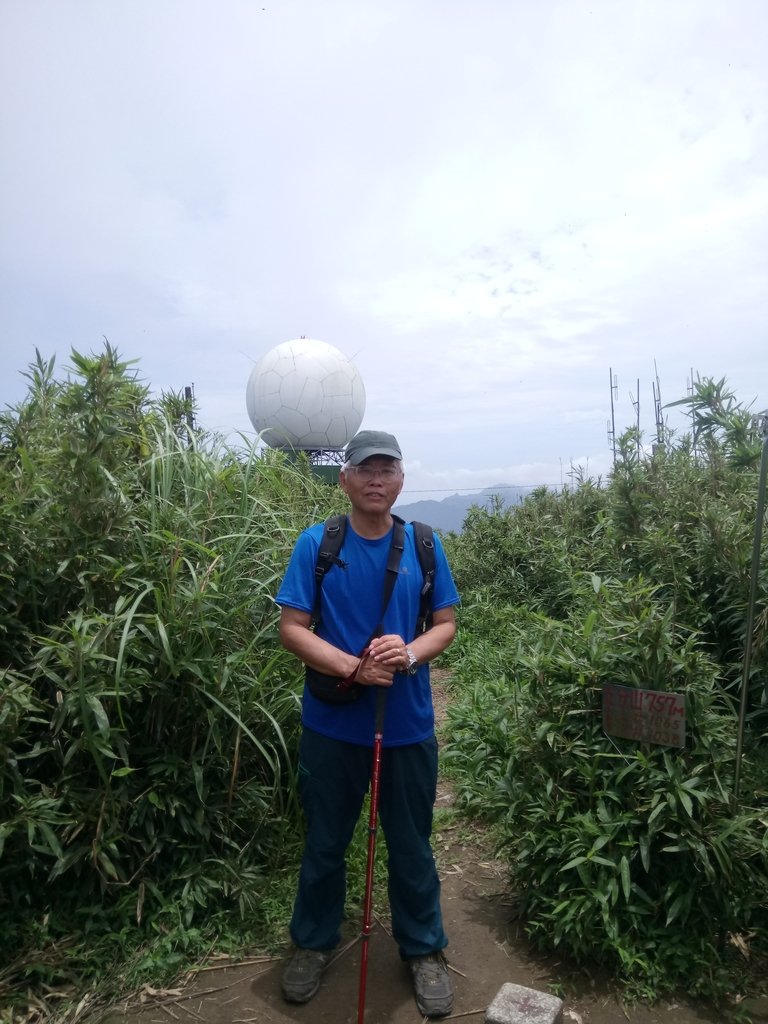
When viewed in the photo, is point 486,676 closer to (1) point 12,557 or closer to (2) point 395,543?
(2) point 395,543

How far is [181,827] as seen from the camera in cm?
277

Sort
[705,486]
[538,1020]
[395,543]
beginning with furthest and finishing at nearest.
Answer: [705,486]
[395,543]
[538,1020]

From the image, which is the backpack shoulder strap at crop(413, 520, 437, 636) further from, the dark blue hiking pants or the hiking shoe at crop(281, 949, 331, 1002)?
the hiking shoe at crop(281, 949, 331, 1002)

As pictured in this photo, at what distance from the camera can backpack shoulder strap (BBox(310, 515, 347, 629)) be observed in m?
2.42

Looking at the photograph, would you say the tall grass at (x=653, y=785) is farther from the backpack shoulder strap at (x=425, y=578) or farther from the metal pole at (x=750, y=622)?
the backpack shoulder strap at (x=425, y=578)

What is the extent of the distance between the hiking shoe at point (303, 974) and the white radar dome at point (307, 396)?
11.2 metres

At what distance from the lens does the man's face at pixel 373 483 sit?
243 centimetres

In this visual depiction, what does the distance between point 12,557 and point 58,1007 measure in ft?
4.79

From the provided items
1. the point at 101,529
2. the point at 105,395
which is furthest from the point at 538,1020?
the point at 105,395

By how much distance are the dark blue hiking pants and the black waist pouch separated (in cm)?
16

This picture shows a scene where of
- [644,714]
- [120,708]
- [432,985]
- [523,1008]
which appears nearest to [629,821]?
[644,714]

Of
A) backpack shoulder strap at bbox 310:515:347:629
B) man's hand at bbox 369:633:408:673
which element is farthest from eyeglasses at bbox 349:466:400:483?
man's hand at bbox 369:633:408:673

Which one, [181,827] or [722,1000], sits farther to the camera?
[181,827]

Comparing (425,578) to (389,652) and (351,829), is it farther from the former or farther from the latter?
(351,829)
